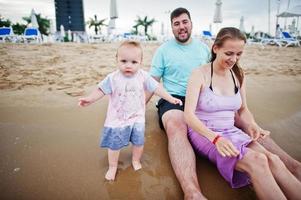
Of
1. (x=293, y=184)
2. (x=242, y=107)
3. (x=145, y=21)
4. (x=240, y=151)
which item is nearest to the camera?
(x=293, y=184)

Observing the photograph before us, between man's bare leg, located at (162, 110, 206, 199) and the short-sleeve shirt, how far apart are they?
14.5 inches

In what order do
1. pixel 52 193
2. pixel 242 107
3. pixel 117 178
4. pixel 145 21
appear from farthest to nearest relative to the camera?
pixel 145 21, pixel 242 107, pixel 117 178, pixel 52 193

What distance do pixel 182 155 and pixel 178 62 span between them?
133 cm

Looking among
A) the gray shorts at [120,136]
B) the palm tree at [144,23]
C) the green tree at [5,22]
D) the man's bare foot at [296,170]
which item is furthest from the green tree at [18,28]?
the man's bare foot at [296,170]

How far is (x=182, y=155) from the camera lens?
1852 mm

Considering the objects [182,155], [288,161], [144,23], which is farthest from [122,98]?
[144,23]

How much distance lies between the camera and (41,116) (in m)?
3.07

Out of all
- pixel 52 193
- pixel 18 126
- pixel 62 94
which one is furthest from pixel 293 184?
pixel 62 94

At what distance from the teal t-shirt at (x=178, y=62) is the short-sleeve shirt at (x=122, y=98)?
0.97 m

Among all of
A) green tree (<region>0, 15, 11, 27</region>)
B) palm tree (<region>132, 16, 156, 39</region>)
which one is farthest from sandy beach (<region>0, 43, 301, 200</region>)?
palm tree (<region>132, 16, 156, 39</region>)

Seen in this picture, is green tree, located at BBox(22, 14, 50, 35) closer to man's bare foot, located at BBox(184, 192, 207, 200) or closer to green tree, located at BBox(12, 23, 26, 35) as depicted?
green tree, located at BBox(12, 23, 26, 35)

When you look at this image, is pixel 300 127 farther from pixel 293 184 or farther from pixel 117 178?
pixel 117 178

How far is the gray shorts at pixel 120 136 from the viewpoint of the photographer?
73.7 inches

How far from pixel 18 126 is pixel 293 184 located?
288cm
